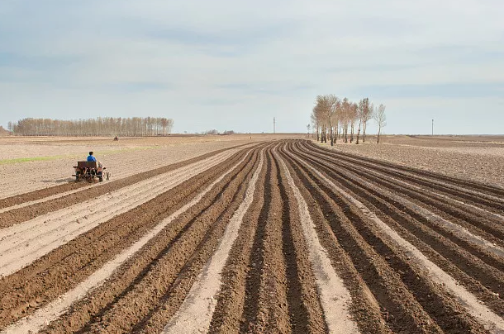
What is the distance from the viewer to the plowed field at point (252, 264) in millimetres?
4570

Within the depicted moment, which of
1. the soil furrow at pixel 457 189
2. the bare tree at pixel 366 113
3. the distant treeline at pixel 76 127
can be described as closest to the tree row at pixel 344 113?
the bare tree at pixel 366 113

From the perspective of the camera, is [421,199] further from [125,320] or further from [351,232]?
[125,320]

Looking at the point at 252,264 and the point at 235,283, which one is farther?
the point at 252,264

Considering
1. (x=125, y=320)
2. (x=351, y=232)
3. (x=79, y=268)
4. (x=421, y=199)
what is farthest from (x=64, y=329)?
(x=421, y=199)

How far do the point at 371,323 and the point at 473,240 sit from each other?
470 cm

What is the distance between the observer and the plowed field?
4.57 meters

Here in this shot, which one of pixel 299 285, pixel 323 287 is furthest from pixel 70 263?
pixel 323 287

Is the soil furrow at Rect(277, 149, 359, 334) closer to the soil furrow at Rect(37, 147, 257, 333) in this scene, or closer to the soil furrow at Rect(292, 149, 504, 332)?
the soil furrow at Rect(292, 149, 504, 332)

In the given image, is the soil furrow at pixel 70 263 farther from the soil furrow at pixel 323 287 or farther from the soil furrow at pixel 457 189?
the soil furrow at pixel 457 189

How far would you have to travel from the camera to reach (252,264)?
255 inches

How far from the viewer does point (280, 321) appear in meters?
4.49

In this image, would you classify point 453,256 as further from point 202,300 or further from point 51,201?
point 51,201

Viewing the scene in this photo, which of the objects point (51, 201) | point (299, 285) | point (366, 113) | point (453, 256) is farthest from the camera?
point (366, 113)

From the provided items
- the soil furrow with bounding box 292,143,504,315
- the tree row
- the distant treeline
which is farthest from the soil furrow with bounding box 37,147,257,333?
the distant treeline
